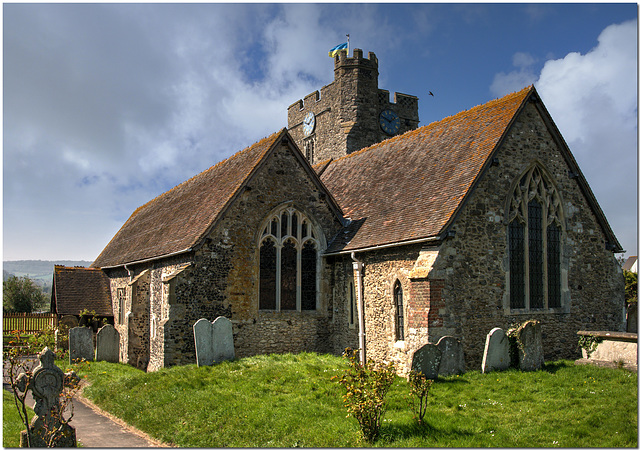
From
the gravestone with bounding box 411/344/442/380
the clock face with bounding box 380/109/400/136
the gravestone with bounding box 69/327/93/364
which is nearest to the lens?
the gravestone with bounding box 411/344/442/380

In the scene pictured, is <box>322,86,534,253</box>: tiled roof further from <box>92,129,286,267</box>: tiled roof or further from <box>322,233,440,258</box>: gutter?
<box>92,129,286,267</box>: tiled roof

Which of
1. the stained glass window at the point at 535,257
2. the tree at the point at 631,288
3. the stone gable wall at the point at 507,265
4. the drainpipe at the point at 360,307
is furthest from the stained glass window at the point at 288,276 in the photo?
the tree at the point at 631,288

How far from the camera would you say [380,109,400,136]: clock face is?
3344 cm

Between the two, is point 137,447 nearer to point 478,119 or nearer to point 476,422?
point 476,422

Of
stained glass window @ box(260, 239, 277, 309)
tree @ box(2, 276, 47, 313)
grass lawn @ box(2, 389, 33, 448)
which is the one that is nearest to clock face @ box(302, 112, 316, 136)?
stained glass window @ box(260, 239, 277, 309)

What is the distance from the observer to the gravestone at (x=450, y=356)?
1266 cm

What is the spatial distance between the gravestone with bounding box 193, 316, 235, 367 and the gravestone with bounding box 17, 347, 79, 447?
5698 millimetres

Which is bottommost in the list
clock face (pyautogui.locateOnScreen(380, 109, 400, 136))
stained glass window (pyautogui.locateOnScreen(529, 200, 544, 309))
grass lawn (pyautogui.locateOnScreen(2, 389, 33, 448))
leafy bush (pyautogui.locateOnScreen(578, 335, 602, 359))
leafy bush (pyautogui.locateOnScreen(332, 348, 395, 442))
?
grass lawn (pyautogui.locateOnScreen(2, 389, 33, 448))

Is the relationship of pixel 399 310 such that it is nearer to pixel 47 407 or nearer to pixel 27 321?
pixel 47 407

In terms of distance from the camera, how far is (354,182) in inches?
853

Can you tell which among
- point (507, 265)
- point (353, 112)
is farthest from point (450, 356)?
point (353, 112)

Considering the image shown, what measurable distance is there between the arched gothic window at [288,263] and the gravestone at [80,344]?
23.5 ft

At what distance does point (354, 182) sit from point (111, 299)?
39.5 ft

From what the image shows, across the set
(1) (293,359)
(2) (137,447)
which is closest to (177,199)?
(1) (293,359)
